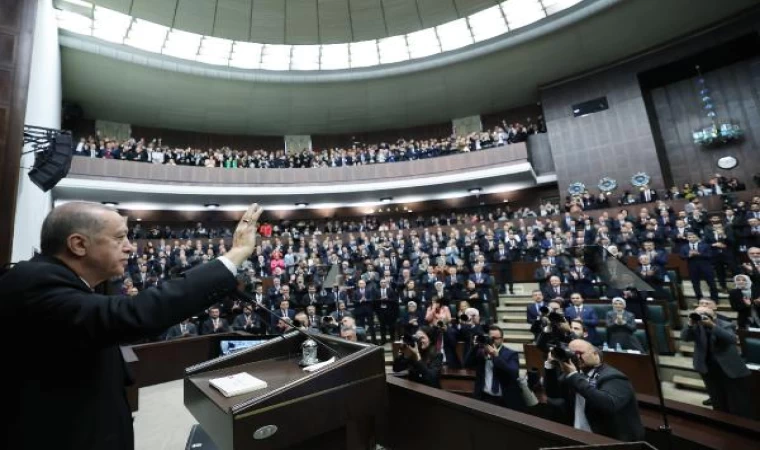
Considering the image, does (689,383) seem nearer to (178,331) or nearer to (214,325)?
(214,325)

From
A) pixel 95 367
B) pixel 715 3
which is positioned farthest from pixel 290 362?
pixel 715 3

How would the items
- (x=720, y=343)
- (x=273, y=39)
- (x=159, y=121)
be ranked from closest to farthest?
(x=720, y=343) < (x=273, y=39) < (x=159, y=121)

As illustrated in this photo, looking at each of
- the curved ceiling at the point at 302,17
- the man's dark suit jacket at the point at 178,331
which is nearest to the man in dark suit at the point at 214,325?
the man's dark suit jacket at the point at 178,331

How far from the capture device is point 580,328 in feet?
12.7

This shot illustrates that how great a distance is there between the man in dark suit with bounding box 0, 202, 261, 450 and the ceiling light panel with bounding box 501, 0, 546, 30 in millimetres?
14046

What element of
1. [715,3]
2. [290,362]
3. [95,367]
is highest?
[715,3]

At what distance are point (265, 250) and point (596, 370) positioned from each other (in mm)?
10074

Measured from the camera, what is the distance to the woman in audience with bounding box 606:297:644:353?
14.7 ft

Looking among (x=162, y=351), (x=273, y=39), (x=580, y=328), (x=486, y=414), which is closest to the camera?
(x=486, y=414)

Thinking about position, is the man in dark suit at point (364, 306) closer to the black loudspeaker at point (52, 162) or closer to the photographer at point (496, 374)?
the photographer at point (496, 374)

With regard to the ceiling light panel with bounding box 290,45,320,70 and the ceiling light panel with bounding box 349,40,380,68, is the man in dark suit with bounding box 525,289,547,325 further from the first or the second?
the ceiling light panel with bounding box 290,45,320,70

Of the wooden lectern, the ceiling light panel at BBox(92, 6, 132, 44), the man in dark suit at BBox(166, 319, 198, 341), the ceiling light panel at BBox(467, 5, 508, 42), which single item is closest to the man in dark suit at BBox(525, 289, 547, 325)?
the wooden lectern

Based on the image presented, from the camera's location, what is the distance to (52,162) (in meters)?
5.39

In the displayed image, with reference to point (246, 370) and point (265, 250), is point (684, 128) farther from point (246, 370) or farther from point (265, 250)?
point (246, 370)
